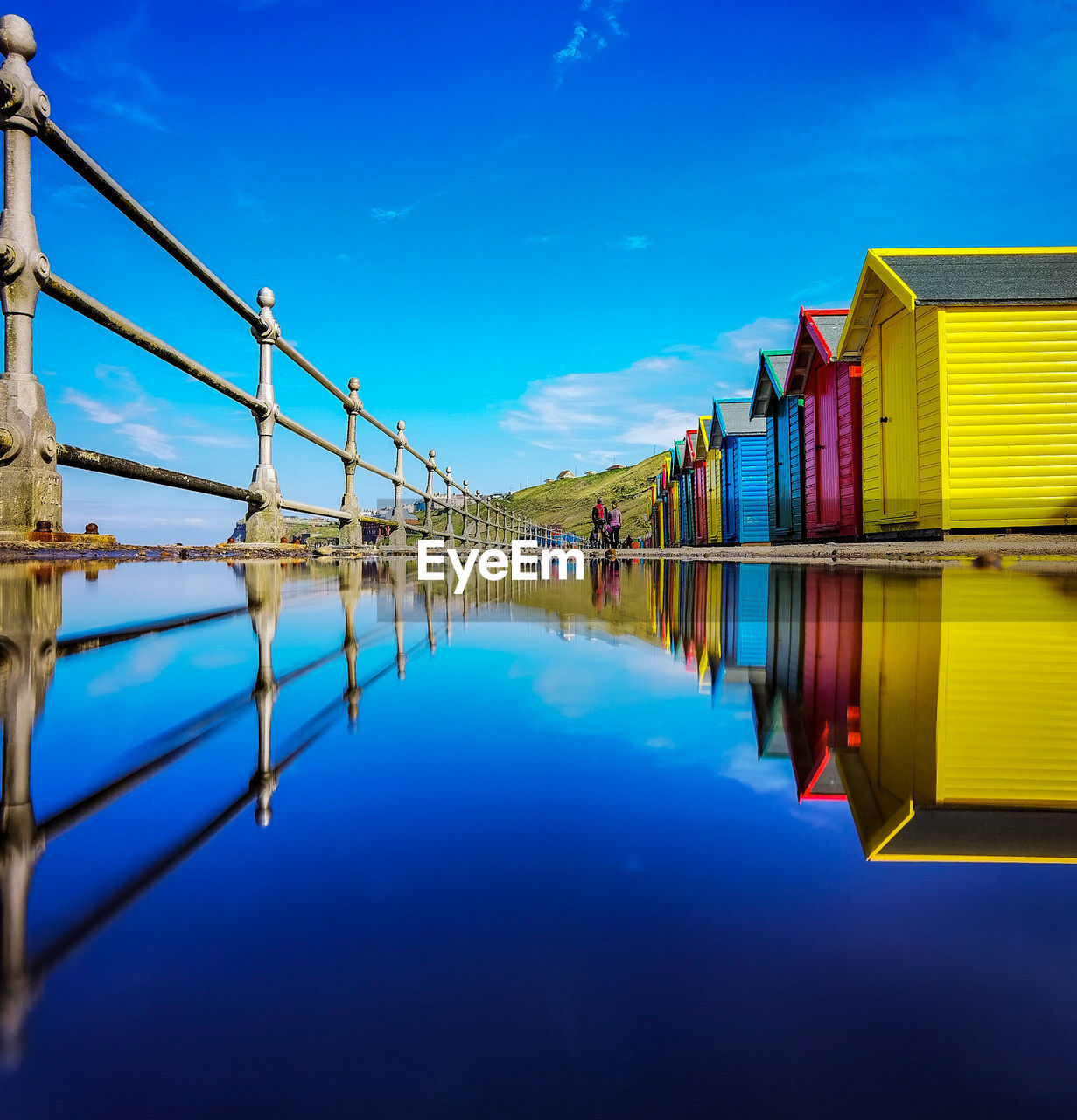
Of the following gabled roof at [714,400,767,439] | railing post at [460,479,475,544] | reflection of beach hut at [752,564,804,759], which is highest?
gabled roof at [714,400,767,439]

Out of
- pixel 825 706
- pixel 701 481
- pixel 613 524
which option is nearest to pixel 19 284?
pixel 825 706

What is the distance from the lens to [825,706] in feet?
4.00

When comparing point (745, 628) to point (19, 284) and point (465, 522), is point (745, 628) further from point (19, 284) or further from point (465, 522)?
point (465, 522)

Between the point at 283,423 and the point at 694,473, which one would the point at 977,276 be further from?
the point at 694,473

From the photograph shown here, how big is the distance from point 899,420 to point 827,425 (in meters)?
4.06

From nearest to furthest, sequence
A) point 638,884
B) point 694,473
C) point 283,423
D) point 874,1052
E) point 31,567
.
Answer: point 874,1052
point 638,884
point 31,567
point 283,423
point 694,473

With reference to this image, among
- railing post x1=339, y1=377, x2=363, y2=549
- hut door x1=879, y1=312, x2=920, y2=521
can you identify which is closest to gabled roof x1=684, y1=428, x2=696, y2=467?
hut door x1=879, y1=312, x2=920, y2=521

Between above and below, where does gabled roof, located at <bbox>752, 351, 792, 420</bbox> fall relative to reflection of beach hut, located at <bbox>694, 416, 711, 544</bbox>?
above

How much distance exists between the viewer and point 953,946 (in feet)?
1.59

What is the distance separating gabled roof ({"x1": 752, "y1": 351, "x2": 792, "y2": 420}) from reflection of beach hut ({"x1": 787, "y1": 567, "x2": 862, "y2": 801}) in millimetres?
16985

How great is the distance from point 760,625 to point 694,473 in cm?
2894

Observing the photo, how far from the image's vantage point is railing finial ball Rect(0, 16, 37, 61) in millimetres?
3879

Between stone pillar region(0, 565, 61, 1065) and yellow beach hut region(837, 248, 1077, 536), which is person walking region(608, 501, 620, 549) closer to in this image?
yellow beach hut region(837, 248, 1077, 536)

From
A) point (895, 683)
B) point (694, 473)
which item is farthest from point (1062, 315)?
point (694, 473)
